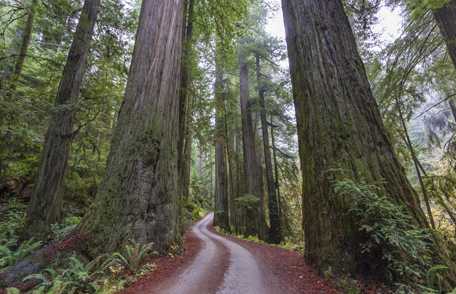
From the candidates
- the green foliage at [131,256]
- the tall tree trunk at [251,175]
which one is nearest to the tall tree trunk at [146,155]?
the green foliage at [131,256]

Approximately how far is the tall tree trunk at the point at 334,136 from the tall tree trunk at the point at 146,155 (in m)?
2.60

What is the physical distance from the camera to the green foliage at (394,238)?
215 centimetres

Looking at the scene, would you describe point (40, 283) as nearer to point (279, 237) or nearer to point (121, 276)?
point (121, 276)

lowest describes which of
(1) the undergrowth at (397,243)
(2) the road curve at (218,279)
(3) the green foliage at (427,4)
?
(2) the road curve at (218,279)

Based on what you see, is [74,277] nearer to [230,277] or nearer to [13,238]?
[230,277]

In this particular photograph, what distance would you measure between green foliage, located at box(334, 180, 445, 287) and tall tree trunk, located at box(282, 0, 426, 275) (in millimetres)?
180

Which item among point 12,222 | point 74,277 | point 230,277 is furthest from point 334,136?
point 12,222

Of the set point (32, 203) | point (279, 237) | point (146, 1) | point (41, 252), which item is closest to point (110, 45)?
point (146, 1)

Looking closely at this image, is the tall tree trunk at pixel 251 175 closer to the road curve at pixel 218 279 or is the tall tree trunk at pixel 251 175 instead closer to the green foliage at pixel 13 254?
the road curve at pixel 218 279

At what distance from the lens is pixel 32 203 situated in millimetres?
5242

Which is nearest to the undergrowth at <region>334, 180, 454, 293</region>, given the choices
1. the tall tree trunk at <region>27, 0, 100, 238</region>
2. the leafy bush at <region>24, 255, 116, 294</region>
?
the leafy bush at <region>24, 255, 116, 294</region>

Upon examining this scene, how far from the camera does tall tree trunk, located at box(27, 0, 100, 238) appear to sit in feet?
17.2

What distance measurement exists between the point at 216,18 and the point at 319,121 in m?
6.23

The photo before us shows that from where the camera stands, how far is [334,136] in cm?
320
